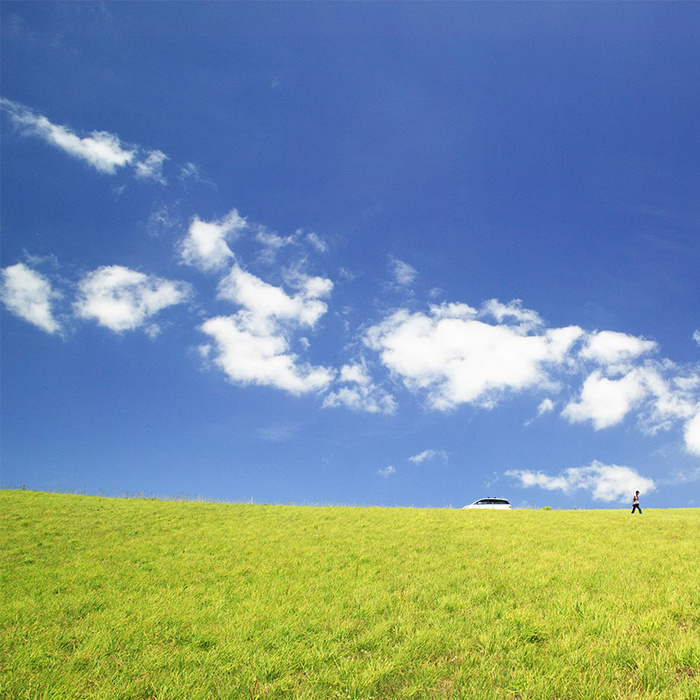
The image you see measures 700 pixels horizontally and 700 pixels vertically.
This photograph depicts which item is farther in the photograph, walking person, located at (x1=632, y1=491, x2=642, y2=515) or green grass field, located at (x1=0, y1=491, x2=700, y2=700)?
walking person, located at (x1=632, y1=491, x2=642, y2=515)

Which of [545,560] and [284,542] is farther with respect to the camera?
[284,542]

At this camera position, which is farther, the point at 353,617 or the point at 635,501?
the point at 635,501

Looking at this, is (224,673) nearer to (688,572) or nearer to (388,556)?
(388,556)

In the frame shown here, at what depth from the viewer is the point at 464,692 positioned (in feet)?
23.9

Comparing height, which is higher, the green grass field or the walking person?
the walking person

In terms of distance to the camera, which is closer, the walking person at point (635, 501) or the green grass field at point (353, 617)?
the green grass field at point (353, 617)

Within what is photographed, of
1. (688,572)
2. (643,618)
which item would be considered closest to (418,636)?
(643,618)

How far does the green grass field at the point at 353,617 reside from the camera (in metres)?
7.75

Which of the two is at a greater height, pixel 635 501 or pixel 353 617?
pixel 635 501

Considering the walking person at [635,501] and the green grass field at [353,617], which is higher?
the walking person at [635,501]

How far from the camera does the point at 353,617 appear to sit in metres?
10.5

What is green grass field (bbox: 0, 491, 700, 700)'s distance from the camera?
305 inches

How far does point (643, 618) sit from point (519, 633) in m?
2.95

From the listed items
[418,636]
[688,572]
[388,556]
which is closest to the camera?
[418,636]
